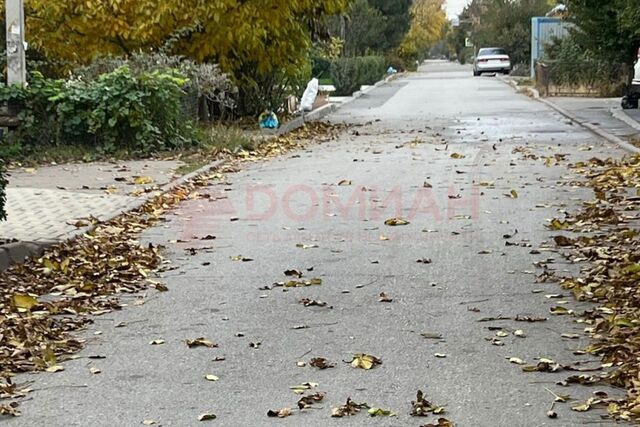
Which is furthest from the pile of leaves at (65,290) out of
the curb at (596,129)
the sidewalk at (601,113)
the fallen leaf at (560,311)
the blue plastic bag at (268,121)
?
the sidewalk at (601,113)

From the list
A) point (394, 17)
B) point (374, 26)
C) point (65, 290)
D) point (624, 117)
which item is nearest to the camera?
point (65, 290)

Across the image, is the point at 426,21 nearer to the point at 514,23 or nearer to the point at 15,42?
the point at 514,23

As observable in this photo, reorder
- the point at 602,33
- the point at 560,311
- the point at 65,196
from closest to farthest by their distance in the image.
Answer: the point at 560,311 < the point at 65,196 < the point at 602,33

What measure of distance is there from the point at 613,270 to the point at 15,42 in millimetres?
12784

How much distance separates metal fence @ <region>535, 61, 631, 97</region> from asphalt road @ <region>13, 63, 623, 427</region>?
21.4 m

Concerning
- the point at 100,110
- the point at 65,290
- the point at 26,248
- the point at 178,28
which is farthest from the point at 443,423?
the point at 178,28

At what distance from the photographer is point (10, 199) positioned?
42.6 ft

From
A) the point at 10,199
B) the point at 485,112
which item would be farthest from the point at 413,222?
the point at 485,112

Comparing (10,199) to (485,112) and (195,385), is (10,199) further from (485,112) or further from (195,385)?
(485,112)

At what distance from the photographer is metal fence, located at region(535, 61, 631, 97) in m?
36.6

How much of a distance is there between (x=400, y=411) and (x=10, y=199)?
27.4 feet

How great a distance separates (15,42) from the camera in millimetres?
18844

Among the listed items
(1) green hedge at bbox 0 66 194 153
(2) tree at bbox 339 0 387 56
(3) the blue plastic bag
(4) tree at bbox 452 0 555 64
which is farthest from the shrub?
(4) tree at bbox 452 0 555 64

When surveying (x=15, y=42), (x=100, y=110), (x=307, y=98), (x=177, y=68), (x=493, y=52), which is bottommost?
(x=307, y=98)
